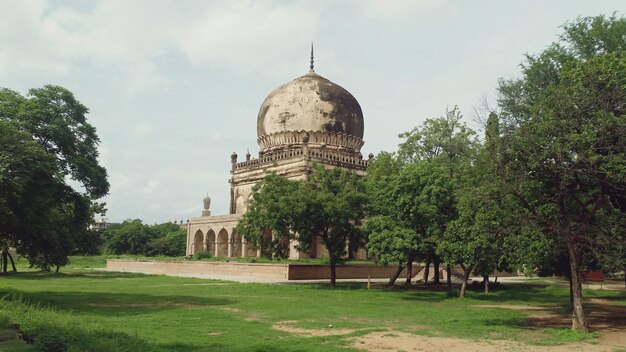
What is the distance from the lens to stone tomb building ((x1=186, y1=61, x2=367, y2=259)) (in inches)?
1561

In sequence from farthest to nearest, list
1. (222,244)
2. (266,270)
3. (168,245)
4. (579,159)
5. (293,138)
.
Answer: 1. (168,245)
2. (222,244)
3. (293,138)
4. (266,270)
5. (579,159)

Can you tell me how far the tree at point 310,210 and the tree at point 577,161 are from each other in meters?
10.4

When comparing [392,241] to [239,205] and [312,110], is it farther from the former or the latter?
[239,205]

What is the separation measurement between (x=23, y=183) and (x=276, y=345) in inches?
292

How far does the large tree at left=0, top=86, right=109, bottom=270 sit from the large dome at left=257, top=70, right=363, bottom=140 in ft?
66.2

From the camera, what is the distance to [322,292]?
21.1 meters

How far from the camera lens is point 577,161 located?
466 inches

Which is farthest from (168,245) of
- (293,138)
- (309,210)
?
(309,210)

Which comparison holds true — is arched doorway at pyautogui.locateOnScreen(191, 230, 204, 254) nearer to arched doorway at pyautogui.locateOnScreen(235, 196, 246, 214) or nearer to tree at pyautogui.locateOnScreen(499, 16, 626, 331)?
arched doorway at pyautogui.locateOnScreen(235, 196, 246, 214)

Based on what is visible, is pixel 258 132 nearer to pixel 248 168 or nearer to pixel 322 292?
pixel 248 168

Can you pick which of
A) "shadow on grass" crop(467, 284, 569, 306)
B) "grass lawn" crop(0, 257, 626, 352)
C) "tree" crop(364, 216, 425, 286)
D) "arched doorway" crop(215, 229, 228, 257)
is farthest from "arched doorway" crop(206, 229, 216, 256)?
"tree" crop(364, 216, 425, 286)

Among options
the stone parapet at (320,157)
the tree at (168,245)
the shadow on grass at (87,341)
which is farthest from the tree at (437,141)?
the tree at (168,245)

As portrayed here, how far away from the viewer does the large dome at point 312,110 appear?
40.8 metres

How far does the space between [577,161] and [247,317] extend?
27.1 ft
